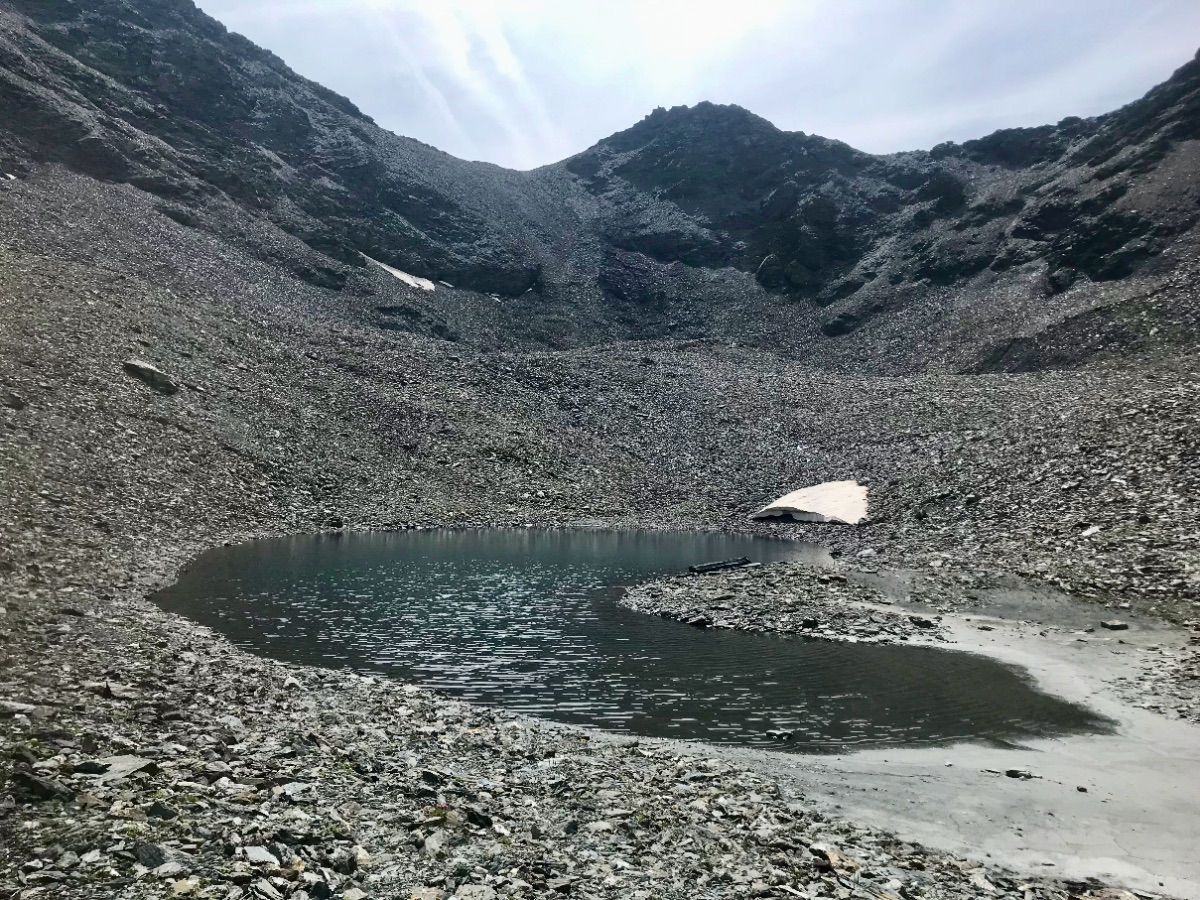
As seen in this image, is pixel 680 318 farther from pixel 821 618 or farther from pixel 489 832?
pixel 489 832

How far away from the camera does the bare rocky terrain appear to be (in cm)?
1070

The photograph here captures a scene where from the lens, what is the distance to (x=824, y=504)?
5544 cm

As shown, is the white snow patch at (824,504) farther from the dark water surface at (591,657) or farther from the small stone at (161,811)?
the small stone at (161,811)

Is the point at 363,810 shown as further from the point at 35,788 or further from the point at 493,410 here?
the point at 493,410

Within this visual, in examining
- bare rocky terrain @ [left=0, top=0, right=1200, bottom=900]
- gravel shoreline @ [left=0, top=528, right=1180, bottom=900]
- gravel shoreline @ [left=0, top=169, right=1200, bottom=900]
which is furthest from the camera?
bare rocky terrain @ [left=0, top=0, right=1200, bottom=900]

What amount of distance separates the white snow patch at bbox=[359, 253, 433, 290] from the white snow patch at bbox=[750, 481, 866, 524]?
69161mm

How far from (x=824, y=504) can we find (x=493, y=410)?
107ft

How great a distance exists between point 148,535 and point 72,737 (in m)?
28.3

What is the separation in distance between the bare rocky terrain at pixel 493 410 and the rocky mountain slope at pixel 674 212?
696 millimetres

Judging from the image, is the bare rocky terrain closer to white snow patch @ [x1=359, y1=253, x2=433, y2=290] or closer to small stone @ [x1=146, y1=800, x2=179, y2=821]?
small stone @ [x1=146, y1=800, x2=179, y2=821]

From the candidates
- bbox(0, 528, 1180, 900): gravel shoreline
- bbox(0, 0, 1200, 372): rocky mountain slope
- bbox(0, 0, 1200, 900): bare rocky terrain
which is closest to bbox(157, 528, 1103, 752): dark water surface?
bbox(0, 0, 1200, 900): bare rocky terrain

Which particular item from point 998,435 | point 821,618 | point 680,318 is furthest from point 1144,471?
point 680,318

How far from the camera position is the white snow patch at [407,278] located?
10894 cm

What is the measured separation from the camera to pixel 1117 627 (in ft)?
82.7
